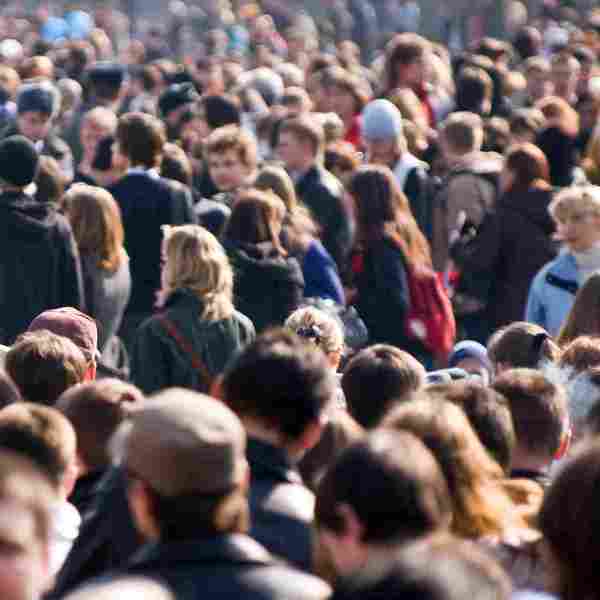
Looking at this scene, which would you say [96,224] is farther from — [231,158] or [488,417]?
[488,417]

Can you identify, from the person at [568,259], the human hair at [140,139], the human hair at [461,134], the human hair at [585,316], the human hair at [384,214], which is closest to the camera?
the human hair at [585,316]

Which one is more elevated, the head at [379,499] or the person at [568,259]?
the head at [379,499]

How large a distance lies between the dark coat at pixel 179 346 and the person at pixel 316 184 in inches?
100.0

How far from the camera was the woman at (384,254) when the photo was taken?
32.5 ft

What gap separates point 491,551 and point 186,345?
11.8 ft

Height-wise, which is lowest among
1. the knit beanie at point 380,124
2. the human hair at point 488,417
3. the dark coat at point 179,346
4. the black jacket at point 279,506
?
the knit beanie at point 380,124

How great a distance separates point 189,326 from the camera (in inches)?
312

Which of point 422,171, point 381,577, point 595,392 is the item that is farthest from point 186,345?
point 381,577

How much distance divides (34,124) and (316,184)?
7.56ft

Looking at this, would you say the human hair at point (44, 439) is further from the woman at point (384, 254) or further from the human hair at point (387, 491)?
the woman at point (384, 254)

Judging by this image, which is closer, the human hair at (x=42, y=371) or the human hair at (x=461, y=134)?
the human hair at (x=42, y=371)

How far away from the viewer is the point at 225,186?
1095cm

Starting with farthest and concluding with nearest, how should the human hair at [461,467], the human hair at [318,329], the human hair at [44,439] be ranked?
1. the human hair at [318,329]
2. the human hair at [44,439]
3. the human hair at [461,467]

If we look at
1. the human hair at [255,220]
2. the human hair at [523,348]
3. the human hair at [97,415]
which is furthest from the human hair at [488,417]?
the human hair at [255,220]
